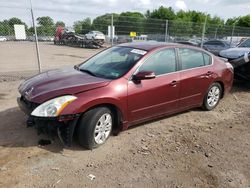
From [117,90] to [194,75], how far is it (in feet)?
6.32

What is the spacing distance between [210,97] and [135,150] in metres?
2.64

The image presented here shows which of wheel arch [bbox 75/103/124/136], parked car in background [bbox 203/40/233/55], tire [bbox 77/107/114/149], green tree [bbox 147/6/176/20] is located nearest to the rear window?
wheel arch [bbox 75/103/124/136]

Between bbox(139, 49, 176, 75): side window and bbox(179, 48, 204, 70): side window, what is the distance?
0.26 m

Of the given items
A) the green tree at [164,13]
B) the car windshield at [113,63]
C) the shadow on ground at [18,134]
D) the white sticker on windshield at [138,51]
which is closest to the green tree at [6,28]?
the shadow on ground at [18,134]

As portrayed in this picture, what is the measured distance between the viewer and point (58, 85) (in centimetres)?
385

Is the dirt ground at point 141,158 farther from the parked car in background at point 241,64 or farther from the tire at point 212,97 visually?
the parked car in background at point 241,64

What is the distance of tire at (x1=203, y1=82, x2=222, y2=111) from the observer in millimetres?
5648

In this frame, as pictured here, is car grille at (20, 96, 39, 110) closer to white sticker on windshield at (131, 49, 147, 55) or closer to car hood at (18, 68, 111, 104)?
car hood at (18, 68, 111, 104)

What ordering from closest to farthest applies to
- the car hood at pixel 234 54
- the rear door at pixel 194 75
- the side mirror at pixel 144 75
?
the side mirror at pixel 144 75
the rear door at pixel 194 75
the car hood at pixel 234 54

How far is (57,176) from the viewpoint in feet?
10.5

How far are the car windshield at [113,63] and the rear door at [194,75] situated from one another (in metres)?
1.00

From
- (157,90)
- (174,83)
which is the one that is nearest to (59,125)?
(157,90)

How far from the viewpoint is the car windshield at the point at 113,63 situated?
13.9ft

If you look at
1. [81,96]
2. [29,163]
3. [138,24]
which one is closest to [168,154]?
[81,96]
